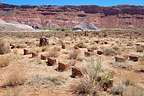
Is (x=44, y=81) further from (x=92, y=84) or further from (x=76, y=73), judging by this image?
(x=92, y=84)

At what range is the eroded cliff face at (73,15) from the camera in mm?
154000

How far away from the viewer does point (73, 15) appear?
564ft

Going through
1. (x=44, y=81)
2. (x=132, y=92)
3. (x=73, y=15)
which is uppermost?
(x=132, y=92)

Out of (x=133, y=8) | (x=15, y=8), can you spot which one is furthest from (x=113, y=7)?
(x=15, y=8)

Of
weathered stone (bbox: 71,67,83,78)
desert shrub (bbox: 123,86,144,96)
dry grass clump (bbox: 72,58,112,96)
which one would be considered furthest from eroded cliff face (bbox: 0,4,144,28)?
desert shrub (bbox: 123,86,144,96)

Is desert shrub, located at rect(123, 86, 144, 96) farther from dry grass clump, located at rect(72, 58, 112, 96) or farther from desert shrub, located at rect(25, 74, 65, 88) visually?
desert shrub, located at rect(25, 74, 65, 88)

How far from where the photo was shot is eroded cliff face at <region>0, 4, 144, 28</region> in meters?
154

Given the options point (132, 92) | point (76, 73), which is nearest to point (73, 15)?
point (76, 73)

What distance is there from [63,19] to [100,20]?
1627 cm

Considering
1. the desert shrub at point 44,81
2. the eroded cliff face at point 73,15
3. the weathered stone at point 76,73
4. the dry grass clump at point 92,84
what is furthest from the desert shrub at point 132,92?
the eroded cliff face at point 73,15

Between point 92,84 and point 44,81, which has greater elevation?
point 92,84

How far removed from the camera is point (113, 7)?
185625 mm

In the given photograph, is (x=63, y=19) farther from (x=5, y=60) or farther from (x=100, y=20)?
(x=5, y=60)

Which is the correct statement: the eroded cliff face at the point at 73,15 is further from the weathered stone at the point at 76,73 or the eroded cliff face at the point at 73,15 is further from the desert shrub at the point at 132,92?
the desert shrub at the point at 132,92
